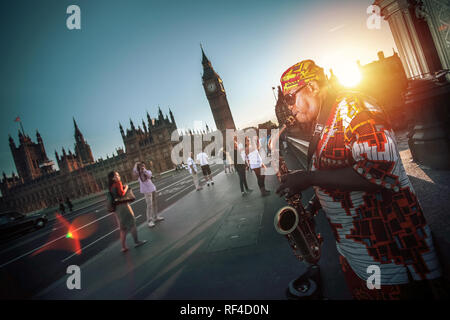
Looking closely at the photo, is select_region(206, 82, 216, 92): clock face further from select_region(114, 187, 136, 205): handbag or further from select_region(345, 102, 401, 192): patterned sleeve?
select_region(345, 102, 401, 192): patterned sleeve

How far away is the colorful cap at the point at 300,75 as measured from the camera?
1428 millimetres

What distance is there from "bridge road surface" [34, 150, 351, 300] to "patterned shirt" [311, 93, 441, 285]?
1.31 metres

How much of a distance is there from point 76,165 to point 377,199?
120 meters

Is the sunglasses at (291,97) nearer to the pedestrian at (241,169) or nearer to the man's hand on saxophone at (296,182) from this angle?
the man's hand on saxophone at (296,182)

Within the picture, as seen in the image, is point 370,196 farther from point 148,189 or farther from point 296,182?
point 148,189

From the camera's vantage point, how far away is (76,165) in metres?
98.2

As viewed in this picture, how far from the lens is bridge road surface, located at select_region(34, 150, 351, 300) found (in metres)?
2.71

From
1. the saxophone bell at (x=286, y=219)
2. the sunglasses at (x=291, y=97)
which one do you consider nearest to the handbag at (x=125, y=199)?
the saxophone bell at (x=286, y=219)

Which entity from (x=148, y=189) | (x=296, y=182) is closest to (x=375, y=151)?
(x=296, y=182)

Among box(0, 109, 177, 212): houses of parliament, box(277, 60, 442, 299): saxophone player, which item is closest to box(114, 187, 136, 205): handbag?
box(277, 60, 442, 299): saxophone player

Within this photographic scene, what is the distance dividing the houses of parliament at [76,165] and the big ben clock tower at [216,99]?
1783 centimetres

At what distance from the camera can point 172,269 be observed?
3746mm
